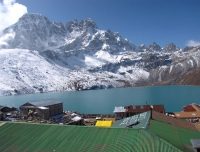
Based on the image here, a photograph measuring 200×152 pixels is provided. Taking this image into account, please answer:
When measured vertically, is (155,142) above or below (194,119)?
above

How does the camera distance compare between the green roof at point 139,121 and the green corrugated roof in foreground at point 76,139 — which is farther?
the green roof at point 139,121

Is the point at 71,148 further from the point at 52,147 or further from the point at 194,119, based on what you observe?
the point at 194,119

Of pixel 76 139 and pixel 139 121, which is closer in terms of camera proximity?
pixel 76 139

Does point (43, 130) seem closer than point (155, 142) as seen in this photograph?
No

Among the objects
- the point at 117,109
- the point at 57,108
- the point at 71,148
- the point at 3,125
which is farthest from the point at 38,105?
the point at 71,148

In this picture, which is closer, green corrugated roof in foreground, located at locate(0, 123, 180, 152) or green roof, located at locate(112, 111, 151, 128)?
green corrugated roof in foreground, located at locate(0, 123, 180, 152)

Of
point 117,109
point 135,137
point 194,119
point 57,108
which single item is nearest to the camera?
point 135,137

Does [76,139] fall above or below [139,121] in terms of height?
below

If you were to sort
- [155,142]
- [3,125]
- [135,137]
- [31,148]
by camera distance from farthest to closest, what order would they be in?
[3,125] < [31,148] < [135,137] < [155,142]
